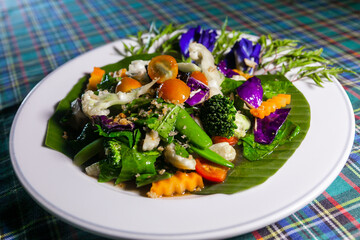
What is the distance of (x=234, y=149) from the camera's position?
108 inches

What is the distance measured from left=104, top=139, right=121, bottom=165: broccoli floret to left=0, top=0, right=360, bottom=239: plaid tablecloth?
0.54m

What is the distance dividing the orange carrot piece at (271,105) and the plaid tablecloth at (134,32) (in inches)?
28.5

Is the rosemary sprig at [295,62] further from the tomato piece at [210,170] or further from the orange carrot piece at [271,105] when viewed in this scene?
the tomato piece at [210,170]

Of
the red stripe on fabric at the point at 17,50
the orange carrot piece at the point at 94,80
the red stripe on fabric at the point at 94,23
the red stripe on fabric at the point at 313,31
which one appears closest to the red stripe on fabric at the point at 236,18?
the red stripe on fabric at the point at 313,31

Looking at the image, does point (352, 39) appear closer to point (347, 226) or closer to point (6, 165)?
point (347, 226)

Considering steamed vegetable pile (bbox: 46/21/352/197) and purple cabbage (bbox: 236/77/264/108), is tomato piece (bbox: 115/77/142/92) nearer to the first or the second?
steamed vegetable pile (bbox: 46/21/352/197)

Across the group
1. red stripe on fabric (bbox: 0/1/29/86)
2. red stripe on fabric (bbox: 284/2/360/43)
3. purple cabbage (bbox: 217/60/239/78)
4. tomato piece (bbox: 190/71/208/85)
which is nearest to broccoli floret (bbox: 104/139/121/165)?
tomato piece (bbox: 190/71/208/85)

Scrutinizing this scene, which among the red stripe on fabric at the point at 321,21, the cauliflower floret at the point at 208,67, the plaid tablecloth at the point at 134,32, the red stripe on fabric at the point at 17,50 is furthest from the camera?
the red stripe on fabric at the point at 321,21

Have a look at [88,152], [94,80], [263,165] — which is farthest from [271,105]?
[94,80]

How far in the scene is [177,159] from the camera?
243 cm

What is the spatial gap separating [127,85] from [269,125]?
4.10ft

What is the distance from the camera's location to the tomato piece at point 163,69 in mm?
2805

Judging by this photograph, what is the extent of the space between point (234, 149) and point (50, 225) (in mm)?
1497

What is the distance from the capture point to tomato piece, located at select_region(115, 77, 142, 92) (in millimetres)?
2895
